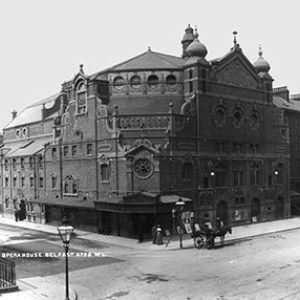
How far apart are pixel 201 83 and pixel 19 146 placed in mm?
33939

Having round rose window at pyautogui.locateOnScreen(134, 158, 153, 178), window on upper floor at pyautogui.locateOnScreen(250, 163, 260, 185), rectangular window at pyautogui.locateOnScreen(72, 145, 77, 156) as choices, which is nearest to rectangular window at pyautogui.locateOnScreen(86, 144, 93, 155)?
rectangular window at pyautogui.locateOnScreen(72, 145, 77, 156)

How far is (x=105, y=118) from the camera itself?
44.2 meters

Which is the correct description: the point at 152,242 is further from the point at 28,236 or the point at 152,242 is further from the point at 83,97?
the point at 83,97

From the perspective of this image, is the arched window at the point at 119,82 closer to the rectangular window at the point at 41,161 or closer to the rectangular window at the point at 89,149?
the rectangular window at the point at 89,149

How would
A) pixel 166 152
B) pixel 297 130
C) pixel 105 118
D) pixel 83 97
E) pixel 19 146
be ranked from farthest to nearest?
pixel 19 146, pixel 297 130, pixel 83 97, pixel 105 118, pixel 166 152

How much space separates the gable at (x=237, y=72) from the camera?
155 ft

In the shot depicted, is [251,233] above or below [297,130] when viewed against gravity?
below

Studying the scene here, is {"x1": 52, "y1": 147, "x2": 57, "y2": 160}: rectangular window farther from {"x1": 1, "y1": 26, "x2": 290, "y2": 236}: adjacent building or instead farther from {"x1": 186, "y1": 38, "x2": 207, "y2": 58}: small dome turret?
{"x1": 186, "y1": 38, "x2": 207, "y2": 58}: small dome turret

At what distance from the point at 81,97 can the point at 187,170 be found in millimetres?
13769

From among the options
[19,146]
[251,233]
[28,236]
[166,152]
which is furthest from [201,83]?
[19,146]

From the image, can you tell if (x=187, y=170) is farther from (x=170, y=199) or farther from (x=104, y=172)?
(x=104, y=172)

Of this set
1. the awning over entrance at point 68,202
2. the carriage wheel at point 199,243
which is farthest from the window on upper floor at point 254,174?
the carriage wheel at point 199,243

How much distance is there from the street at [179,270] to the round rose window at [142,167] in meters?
7.64

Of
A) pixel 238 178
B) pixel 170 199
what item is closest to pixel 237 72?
pixel 238 178
